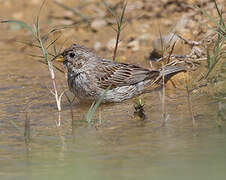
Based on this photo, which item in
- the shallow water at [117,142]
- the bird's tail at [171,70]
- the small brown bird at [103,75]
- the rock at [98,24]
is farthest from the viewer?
the rock at [98,24]

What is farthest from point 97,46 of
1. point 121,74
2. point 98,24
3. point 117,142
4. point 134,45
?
point 117,142

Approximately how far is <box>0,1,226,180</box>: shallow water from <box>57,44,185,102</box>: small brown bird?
33 centimetres

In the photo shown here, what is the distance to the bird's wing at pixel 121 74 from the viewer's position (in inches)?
287

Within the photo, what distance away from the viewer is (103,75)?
24.0 feet

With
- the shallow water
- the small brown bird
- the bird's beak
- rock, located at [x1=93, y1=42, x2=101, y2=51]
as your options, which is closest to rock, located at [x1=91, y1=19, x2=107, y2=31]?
rock, located at [x1=93, y1=42, x2=101, y2=51]

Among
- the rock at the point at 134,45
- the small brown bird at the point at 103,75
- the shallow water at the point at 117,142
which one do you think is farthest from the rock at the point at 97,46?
the shallow water at the point at 117,142

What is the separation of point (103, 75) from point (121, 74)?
0.84 ft

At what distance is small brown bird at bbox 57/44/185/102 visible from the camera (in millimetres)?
7059

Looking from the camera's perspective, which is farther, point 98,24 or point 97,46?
point 98,24

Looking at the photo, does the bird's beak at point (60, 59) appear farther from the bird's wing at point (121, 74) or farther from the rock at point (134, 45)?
the rock at point (134, 45)

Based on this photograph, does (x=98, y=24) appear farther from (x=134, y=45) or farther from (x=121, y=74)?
(x=121, y=74)

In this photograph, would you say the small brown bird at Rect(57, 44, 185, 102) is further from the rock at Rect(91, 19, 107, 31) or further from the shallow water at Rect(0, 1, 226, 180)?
the rock at Rect(91, 19, 107, 31)

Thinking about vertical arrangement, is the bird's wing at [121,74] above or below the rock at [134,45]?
below

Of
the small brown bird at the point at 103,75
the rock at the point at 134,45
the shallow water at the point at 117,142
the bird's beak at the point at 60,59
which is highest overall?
the rock at the point at 134,45
